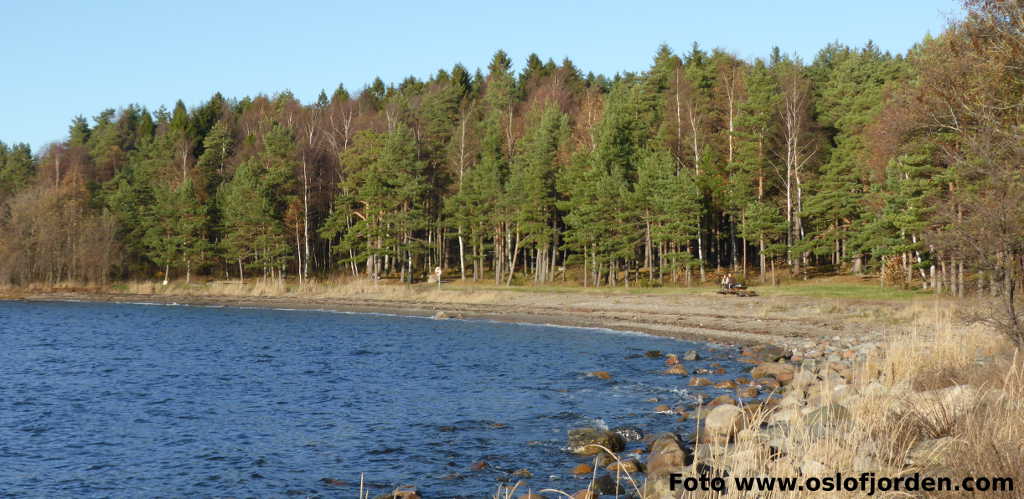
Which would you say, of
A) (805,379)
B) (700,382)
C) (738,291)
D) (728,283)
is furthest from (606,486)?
(728,283)

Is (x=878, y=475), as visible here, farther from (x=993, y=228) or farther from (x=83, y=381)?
(x=83, y=381)

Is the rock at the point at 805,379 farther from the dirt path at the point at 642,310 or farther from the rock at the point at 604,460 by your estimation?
the dirt path at the point at 642,310

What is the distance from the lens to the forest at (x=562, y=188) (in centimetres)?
5559

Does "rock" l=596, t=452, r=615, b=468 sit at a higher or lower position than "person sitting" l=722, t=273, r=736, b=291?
lower

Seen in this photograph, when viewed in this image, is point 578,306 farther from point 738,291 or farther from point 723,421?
point 723,421

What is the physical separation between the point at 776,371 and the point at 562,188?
40.8 metres

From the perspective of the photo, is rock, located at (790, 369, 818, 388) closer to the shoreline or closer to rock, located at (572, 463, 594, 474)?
rock, located at (572, 463, 594, 474)

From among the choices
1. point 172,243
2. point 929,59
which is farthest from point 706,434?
point 172,243

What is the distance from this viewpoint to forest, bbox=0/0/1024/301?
5559 centimetres

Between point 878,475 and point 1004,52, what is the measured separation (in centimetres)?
2004

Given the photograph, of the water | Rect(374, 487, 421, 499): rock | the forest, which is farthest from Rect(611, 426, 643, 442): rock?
the forest

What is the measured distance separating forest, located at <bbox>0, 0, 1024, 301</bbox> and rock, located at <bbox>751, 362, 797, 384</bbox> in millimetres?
14539

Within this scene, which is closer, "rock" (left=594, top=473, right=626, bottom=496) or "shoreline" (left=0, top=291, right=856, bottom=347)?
"rock" (left=594, top=473, right=626, bottom=496)

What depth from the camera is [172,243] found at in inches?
3022
